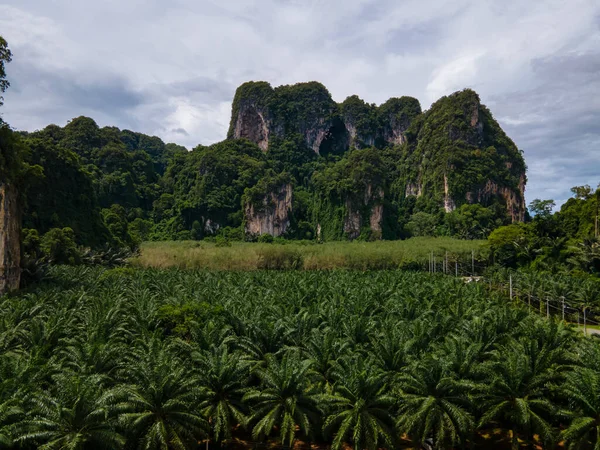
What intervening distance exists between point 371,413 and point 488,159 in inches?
4245

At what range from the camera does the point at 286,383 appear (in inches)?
639

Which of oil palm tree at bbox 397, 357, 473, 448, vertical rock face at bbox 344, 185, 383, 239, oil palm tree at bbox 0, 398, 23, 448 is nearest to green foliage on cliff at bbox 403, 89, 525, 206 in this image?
vertical rock face at bbox 344, 185, 383, 239

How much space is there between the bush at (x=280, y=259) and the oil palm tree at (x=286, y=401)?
4803 cm

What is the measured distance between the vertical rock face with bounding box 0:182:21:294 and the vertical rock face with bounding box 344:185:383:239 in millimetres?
77213

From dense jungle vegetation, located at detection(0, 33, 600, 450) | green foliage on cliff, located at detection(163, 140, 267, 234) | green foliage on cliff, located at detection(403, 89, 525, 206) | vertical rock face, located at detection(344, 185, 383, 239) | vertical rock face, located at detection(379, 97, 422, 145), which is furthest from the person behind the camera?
vertical rock face, located at detection(379, 97, 422, 145)

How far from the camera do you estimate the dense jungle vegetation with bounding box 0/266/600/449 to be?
1430 centimetres

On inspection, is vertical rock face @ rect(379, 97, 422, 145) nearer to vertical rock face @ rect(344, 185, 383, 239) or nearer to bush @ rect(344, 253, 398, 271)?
vertical rock face @ rect(344, 185, 383, 239)

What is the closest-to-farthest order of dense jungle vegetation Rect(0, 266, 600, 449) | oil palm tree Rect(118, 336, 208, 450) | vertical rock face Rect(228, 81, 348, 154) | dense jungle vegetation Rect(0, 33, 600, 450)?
oil palm tree Rect(118, 336, 208, 450)
dense jungle vegetation Rect(0, 266, 600, 449)
dense jungle vegetation Rect(0, 33, 600, 450)
vertical rock face Rect(228, 81, 348, 154)

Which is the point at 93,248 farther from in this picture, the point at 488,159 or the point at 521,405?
the point at 488,159

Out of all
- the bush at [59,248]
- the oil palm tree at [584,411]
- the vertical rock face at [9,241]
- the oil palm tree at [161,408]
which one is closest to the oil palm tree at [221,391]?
the oil palm tree at [161,408]

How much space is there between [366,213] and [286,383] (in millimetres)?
88505

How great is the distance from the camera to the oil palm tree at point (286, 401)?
52.3 feet

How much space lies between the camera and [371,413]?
52.6 ft

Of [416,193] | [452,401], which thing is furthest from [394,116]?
[452,401]
